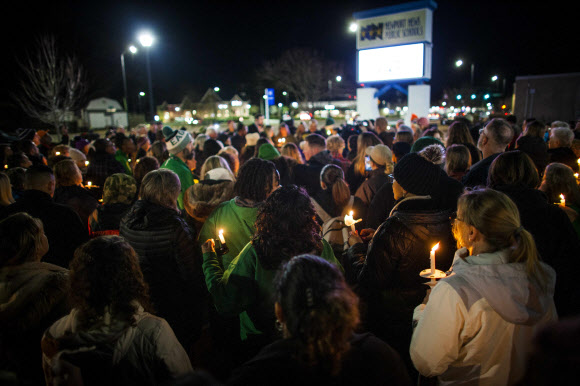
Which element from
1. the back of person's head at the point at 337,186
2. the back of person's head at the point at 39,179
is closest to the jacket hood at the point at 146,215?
the back of person's head at the point at 39,179

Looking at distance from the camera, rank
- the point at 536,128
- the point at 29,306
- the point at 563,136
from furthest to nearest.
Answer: the point at 536,128 < the point at 563,136 < the point at 29,306

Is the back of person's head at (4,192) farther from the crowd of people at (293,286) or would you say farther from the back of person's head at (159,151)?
the back of person's head at (159,151)

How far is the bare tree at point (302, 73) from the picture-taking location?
5866cm

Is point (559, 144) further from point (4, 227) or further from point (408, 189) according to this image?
point (4, 227)

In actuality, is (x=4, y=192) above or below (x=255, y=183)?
below

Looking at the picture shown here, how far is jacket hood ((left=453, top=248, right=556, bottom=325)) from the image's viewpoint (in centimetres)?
199

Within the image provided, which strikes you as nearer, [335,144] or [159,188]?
[159,188]

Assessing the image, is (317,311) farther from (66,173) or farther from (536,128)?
(536,128)

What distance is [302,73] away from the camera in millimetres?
58969

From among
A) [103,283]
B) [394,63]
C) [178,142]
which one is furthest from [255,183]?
[394,63]

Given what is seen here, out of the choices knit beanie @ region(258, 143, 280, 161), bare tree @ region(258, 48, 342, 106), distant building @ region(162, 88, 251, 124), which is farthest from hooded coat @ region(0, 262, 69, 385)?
distant building @ region(162, 88, 251, 124)

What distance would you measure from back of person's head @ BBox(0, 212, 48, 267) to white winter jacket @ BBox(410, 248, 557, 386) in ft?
8.35

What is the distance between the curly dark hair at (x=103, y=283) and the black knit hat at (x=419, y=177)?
2.13 metres

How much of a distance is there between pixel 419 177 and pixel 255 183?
142cm
